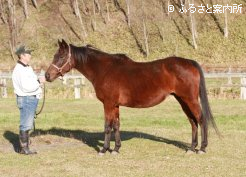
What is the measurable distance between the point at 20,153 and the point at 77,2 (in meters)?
44.9

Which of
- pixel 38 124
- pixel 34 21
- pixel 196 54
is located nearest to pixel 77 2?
pixel 34 21

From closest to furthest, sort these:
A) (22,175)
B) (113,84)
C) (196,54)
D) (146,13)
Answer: (22,175) < (113,84) < (196,54) < (146,13)

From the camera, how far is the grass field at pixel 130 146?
27.5 ft

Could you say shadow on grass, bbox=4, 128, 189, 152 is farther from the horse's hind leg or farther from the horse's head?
the horse's head

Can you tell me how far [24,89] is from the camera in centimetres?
966

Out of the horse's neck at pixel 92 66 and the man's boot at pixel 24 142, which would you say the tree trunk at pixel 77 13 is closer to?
the horse's neck at pixel 92 66

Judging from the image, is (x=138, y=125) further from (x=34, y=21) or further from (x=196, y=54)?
(x=34, y=21)

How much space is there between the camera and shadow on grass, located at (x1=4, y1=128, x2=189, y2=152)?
11266mm

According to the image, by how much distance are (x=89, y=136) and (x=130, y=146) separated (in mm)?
1989

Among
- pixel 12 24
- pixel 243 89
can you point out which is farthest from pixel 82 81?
pixel 12 24

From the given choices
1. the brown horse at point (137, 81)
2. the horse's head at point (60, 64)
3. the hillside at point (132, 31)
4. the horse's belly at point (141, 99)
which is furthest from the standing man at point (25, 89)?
the hillside at point (132, 31)

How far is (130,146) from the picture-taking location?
428 inches

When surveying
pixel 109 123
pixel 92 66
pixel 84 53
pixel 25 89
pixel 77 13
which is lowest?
pixel 109 123

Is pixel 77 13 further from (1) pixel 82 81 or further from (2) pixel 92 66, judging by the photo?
(2) pixel 92 66
